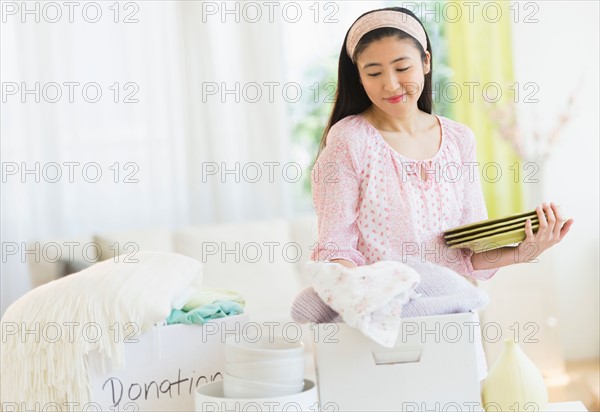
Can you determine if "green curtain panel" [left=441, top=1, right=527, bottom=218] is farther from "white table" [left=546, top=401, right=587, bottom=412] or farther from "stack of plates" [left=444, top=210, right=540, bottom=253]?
"stack of plates" [left=444, top=210, right=540, bottom=253]

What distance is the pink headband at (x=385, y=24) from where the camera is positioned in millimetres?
1490

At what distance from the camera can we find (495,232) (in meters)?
1.41

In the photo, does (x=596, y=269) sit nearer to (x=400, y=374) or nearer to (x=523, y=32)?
(x=523, y=32)

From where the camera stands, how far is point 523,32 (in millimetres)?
3994

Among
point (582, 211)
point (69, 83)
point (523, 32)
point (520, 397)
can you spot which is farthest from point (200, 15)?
point (520, 397)

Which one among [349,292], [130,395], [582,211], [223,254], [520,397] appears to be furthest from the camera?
[582,211]

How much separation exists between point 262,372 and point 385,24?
0.63 meters

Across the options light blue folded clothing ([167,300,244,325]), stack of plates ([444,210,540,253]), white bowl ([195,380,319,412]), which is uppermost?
stack of plates ([444,210,540,253])

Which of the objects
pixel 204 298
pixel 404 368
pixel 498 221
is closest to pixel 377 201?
pixel 498 221

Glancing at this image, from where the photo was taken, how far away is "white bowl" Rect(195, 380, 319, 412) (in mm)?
1264

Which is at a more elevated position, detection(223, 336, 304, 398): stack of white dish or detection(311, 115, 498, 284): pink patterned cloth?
detection(311, 115, 498, 284): pink patterned cloth

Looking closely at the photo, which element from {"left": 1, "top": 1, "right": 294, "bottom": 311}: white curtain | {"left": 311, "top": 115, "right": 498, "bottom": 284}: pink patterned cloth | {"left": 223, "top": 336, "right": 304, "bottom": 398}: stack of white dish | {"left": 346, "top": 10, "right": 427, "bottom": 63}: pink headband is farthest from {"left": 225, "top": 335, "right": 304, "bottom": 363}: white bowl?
{"left": 1, "top": 1, "right": 294, "bottom": 311}: white curtain

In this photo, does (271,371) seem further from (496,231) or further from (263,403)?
(496,231)

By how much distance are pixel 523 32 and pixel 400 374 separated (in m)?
3.02
